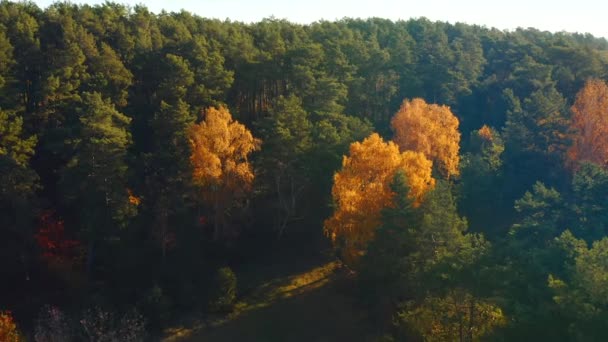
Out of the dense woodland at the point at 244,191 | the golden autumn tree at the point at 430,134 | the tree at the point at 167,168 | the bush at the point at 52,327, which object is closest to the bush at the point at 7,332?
the dense woodland at the point at 244,191

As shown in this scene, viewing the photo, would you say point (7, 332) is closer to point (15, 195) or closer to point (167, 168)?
point (15, 195)

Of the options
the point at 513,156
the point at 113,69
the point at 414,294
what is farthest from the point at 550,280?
the point at 113,69

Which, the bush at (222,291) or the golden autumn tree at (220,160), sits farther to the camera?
the golden autumn tree at (220,160)

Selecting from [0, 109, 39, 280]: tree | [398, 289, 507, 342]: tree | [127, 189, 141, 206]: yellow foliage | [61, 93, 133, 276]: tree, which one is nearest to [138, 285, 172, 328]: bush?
[61, 93, 133, 276]: tree

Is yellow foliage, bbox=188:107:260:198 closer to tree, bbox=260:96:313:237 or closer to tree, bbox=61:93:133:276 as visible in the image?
tree, bbox=260:96:313:237

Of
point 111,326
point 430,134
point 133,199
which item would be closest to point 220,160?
point 133,199

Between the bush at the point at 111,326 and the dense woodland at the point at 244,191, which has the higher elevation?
the dense woodland at the point at 244,191

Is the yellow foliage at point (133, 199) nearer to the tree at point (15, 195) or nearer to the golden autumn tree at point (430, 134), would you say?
the tree at point (15, 195)
